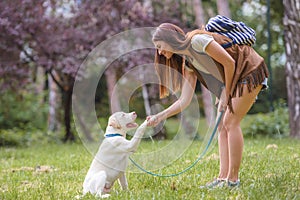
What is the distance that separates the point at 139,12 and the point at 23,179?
198 inches

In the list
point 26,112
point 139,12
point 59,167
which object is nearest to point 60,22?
point 139,12


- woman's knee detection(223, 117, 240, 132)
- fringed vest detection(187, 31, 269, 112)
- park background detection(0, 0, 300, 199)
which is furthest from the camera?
park background detection(0, 0, 300, 199)

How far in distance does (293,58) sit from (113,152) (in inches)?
199

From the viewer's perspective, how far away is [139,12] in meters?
8.65

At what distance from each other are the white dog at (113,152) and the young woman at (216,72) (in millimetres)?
170

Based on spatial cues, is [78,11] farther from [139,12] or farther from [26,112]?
[26,112]

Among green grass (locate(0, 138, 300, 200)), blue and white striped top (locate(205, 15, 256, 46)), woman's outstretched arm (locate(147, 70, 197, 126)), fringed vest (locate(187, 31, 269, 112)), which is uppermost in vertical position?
blue and white striped top (locate(205, 15, 256, 46))

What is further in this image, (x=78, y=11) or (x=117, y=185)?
(x=78, y=11)

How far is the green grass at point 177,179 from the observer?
9.84 feet

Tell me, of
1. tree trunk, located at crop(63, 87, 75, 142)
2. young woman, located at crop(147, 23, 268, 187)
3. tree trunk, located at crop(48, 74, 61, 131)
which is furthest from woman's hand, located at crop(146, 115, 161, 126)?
tree trunk, located at crop(48, 74, 61, 131)

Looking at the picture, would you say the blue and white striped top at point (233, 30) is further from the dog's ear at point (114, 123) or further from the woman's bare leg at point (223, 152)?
the dog's ear at point (114, 123)

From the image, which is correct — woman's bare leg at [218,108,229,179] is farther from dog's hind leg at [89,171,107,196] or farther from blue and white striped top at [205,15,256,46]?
dog's hind leg at [89,171,107,196]

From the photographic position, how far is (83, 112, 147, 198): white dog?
9.72 ft

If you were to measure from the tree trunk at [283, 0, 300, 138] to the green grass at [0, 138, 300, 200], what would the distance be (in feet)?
6.71
